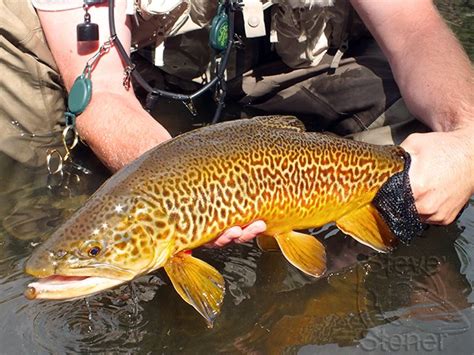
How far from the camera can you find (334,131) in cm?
421

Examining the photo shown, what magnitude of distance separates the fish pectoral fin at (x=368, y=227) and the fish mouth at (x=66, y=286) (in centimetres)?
100

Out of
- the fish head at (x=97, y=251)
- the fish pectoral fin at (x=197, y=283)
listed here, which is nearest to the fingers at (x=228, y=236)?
the fish pectoral fin at (x=197, y=283)

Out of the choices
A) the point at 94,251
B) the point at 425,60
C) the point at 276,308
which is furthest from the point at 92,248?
the point at 425,60

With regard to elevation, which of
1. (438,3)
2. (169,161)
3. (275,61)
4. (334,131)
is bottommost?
(438,3)

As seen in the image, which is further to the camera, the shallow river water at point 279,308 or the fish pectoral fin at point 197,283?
the shallow river water at point 279,308

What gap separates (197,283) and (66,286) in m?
0.42

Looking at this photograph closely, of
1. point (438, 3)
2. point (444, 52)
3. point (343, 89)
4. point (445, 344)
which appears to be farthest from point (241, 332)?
point (438, 3)

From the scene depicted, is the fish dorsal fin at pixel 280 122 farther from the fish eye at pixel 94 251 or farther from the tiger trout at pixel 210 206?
the fish eye at pixel 94 251

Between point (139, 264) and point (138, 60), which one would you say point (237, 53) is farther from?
point (139, 264)

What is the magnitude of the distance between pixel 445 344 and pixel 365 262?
1.97 ft

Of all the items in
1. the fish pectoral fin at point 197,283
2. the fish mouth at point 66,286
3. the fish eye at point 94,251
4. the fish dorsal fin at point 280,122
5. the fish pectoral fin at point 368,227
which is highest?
the fish dorsal fin at point 280,122

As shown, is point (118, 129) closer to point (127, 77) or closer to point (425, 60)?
point (127, 77)

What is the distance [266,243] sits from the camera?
9.82ft

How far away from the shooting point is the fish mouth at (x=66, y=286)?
225cm
